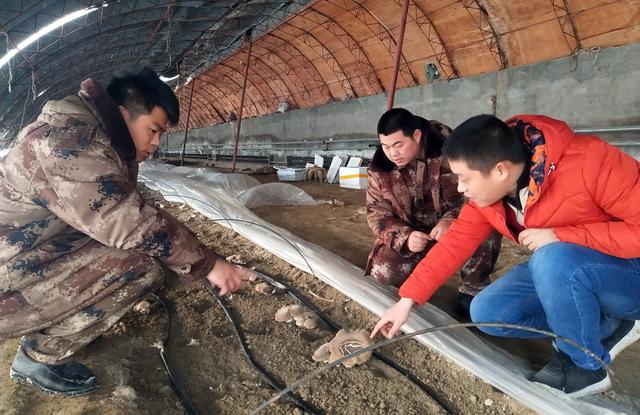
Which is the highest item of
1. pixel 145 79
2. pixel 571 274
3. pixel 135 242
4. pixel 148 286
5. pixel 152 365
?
pixel 145 79

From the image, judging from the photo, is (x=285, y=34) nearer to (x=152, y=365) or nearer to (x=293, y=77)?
(x=293, y=77)

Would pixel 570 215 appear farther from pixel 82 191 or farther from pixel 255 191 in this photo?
pixel 255 191

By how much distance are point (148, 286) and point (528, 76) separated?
900cm

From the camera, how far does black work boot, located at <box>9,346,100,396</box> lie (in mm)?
1802

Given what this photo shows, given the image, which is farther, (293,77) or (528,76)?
(293,77)

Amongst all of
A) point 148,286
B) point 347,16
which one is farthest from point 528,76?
point 148,286

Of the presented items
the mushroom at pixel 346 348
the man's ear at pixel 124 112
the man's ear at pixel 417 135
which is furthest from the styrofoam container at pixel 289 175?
the man's ear at pixel 124 112

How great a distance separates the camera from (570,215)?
1.56m

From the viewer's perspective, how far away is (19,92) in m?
17.0

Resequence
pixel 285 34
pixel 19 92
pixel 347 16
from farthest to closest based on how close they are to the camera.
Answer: pixel 19 92
pixel 285 34
pixel 347 16

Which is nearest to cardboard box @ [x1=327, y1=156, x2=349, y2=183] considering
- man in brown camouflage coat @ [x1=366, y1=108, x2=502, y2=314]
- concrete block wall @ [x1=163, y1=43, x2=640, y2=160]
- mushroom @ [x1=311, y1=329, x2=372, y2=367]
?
concrete block wall @ [x1=163, y1=43, x2=640, y2=160]

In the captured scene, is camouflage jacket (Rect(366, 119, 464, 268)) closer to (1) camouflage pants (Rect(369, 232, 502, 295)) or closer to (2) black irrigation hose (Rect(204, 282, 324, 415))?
(1) camouflage pants (Rect(369, 232, 502, 295))

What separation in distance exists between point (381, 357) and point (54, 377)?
164cm

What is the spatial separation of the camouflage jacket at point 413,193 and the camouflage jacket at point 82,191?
55.4 inches
